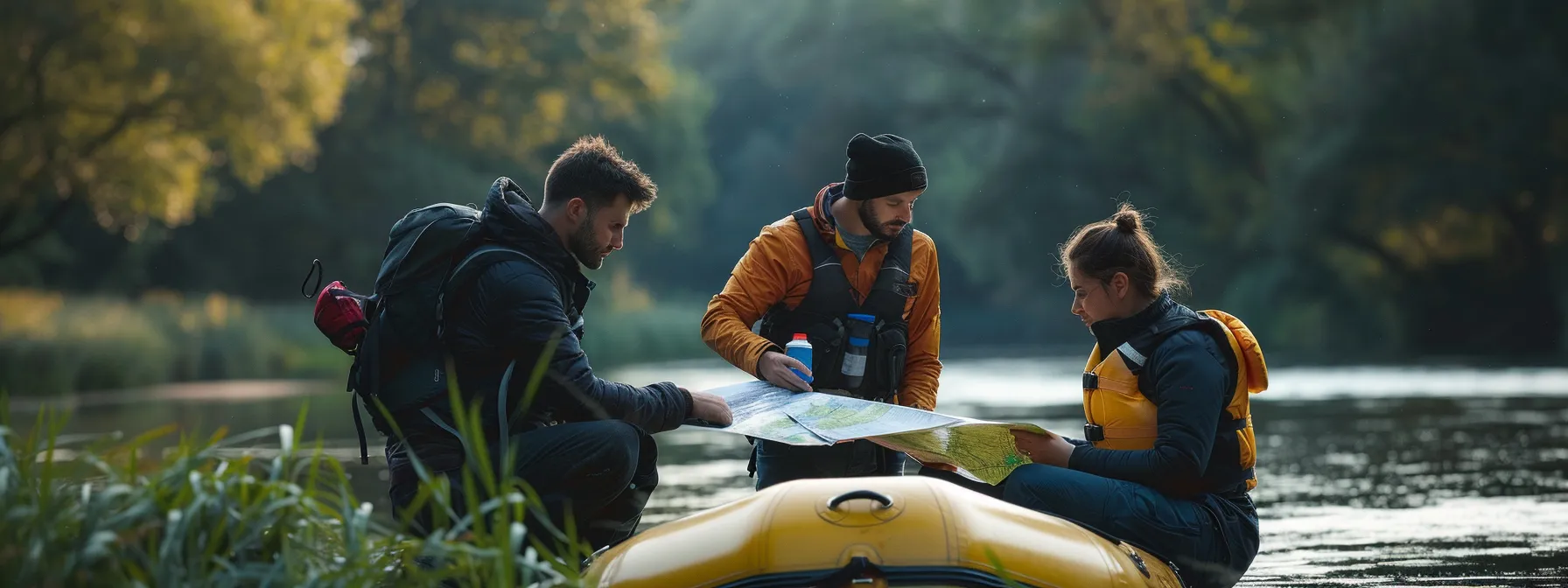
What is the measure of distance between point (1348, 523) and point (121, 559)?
236 inches

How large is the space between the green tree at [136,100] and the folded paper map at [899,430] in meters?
21.8

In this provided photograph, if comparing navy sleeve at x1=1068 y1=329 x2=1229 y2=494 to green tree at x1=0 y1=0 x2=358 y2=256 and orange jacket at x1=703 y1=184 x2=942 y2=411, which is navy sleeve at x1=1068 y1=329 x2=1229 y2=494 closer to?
orange jacket at x1=703 y1=184 x2=942 y2=411

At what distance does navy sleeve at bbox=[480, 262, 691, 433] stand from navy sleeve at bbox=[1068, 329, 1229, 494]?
46.7 inches

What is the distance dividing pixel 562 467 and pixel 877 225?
1326 mm

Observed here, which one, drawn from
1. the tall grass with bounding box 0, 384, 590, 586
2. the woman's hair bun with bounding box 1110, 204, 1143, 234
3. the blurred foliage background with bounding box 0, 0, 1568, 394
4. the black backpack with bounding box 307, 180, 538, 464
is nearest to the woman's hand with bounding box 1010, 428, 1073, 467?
the woman's hair bun with bounding box 1110, 204, 1143, 234

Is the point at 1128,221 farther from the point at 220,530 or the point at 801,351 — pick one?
the point at 220,530

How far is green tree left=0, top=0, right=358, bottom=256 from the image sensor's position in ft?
80.1

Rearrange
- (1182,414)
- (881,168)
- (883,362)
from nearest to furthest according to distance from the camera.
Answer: (1182,414)
(881,168)
(883,362)

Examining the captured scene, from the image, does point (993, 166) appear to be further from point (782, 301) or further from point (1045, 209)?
point (782, 301)

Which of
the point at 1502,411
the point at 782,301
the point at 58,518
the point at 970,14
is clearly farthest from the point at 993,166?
the point at 58,518

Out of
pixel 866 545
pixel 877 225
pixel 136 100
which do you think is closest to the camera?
pixel 866 545

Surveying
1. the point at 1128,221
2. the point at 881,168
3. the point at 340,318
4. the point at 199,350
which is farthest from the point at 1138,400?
the point at 199,350

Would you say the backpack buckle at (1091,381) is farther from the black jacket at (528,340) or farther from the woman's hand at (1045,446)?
the black jacket at (528,340)

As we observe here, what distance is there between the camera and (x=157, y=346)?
26250mm
